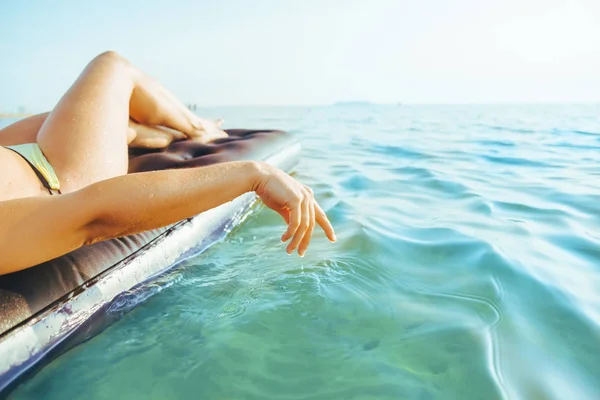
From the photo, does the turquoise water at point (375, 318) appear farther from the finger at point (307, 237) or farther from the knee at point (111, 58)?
the knee at point (111, 58)

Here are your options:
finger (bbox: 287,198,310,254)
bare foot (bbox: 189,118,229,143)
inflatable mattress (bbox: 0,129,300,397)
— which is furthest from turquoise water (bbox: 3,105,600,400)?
bare foot (bbox: 189,118,229,143)

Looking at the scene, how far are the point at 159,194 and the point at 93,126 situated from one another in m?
0.76

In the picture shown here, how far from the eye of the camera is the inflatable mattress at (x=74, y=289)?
4.47 feet

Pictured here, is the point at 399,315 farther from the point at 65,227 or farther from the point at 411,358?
the point at 65,227

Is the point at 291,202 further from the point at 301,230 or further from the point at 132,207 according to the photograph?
the point at 132,207

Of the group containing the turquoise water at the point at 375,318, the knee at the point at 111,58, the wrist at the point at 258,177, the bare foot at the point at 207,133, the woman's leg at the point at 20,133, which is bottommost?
the turquoise water at the point at 375,318

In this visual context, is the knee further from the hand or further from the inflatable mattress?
the hand

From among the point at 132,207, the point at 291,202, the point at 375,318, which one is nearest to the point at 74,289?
the point at 132,207

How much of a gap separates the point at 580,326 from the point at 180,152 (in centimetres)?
239

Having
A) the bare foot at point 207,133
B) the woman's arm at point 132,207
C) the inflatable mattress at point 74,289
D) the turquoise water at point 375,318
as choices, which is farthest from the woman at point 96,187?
the bare foot at point 207,133

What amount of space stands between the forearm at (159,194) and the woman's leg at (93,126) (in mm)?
503

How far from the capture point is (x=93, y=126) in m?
1.90

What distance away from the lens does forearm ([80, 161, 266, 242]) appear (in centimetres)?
131

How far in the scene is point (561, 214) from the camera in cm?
275
